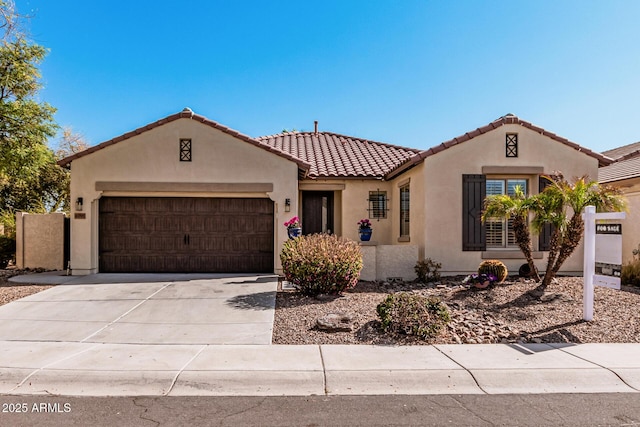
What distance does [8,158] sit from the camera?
38.5 ft

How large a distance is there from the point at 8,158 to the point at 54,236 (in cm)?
306

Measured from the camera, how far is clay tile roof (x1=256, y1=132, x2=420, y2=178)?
1462 centimetres

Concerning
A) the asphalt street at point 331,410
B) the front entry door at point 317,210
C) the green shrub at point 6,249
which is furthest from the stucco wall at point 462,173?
the green shrub at point 6,249

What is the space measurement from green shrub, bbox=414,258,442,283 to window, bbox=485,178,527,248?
181cm

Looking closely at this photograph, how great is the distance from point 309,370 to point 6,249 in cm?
1388

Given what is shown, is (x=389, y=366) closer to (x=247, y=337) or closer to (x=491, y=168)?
(x=247, y=337)

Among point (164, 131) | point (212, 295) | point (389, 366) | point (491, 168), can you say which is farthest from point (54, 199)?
point (389, 366)

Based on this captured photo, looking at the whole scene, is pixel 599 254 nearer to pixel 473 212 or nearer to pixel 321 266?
pixel 473 212

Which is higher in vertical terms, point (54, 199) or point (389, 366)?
point (54, 199)

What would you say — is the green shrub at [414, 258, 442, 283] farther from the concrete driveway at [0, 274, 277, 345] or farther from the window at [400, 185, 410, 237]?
the concrete driveway at [0, 274, 277, 345]

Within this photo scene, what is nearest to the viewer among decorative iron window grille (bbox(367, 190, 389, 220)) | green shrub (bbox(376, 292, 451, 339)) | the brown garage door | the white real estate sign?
green shrub (bbox(376, 292, 451, 339))

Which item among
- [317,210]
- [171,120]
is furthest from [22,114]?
[317,210]

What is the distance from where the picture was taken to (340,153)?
16.9 meters

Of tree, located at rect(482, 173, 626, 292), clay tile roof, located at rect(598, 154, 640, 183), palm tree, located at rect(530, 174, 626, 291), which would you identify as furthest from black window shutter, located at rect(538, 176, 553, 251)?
clay tile roof, located at rect(598, 154, 640, 183)
